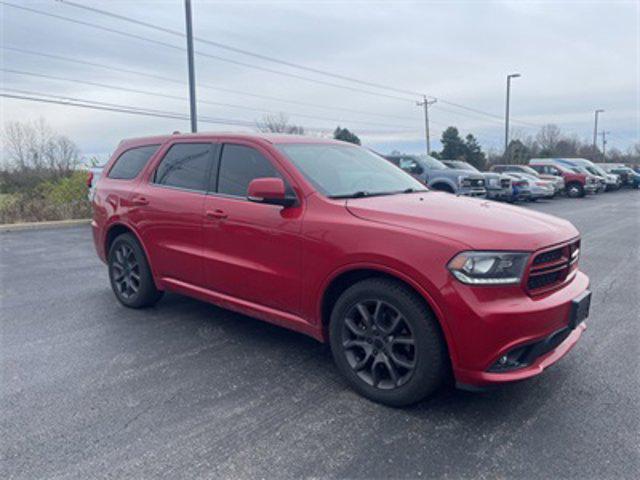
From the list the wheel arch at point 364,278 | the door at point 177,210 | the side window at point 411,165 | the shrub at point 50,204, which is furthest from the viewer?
the side window at point 411,165

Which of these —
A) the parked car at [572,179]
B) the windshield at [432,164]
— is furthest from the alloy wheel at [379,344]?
the parked car at [572,179]

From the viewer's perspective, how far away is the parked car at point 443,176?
17016 mm

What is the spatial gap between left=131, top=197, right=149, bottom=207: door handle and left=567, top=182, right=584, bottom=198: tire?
2618 cm

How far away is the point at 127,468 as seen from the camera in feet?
8.75

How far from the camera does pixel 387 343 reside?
3.28m

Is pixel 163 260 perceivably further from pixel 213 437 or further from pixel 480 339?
pixel 480 339

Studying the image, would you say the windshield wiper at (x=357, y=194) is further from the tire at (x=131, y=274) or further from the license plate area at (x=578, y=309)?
the tire at (x=131, y=274)

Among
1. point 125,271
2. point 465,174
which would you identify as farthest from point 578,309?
point 465,174

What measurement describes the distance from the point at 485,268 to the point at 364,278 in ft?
2.68

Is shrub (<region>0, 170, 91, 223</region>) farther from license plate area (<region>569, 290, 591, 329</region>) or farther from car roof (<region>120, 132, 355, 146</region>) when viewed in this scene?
license plate area (<region>569, 290, 591, 329</region>)

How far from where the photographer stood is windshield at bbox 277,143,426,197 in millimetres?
3934

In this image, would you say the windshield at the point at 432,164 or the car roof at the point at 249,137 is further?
the windshield at the point at 432,164

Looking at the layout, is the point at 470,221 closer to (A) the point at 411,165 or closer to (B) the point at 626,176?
(A) the point at 411,165

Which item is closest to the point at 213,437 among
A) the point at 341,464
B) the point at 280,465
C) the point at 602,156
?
the point at 280,465
